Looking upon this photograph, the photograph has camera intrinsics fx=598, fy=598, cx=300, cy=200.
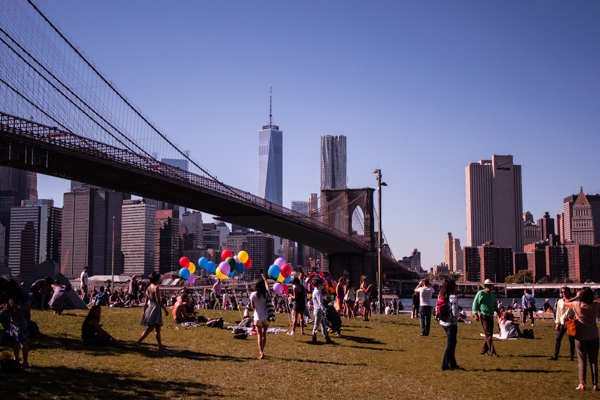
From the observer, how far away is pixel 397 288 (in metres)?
152

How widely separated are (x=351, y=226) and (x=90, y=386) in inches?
3454

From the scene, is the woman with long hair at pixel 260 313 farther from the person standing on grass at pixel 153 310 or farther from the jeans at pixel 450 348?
the jeans at pixel 450 348

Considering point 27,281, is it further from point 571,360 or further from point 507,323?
point 571,360

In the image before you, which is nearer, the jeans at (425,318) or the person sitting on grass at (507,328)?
the jeans at (425,318)

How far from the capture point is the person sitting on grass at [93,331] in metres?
10.7

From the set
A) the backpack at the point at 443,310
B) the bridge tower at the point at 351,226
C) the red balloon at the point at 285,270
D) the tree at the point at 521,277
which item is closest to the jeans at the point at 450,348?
the backpack at the point at 443,310

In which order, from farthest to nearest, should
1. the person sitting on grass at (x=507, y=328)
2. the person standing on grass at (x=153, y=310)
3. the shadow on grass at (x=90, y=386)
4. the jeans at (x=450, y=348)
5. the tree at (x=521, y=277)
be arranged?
the tree at (x=521, y=277)
the person sitting on grass at (x=507, y=328)
the person standing on grass at (x=153, y=310)
the jeans at (x=450, y=348)
the shadow on grass at (x=90, y=386)

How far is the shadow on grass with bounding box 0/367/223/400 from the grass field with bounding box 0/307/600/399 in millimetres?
12

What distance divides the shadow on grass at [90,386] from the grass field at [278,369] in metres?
0.01

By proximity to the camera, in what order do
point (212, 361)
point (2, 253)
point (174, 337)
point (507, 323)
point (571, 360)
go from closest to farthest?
point (212, 361), point (571, 360), point (174, 337), point (507, 323), point (2, 253)

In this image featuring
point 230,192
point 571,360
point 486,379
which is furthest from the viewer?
point 230,192

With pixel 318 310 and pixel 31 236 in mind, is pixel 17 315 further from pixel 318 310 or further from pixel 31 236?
pixel 31 236

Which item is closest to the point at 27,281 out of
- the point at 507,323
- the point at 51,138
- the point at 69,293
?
the point at 69,293

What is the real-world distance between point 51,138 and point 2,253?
550 ft
